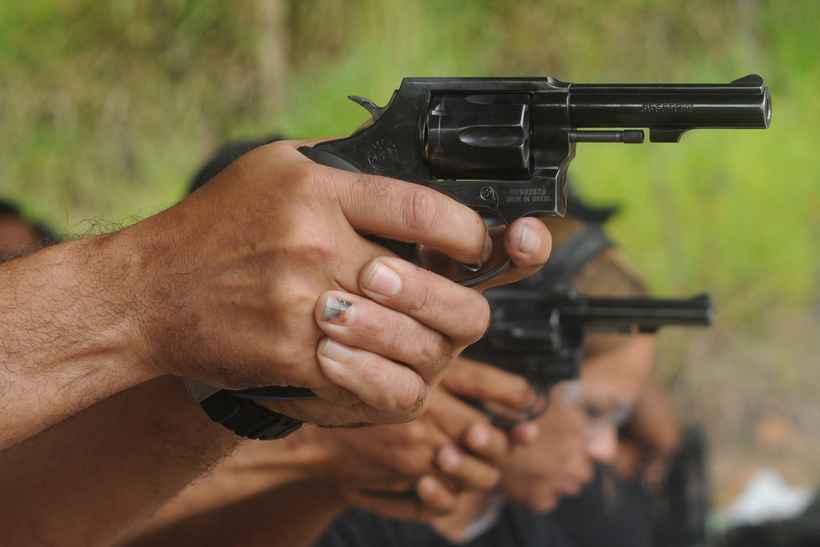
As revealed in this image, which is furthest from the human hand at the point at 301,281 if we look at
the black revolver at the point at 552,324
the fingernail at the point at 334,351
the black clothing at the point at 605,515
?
the black clothing at the point at 605,515

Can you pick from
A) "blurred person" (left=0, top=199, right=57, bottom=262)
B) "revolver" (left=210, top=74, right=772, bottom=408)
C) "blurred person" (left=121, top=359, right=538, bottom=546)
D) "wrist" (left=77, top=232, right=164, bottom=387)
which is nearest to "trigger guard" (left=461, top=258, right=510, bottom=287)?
"revolver" (left=210, top=74, right=772, bottom=408)

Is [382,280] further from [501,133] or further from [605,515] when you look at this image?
[605,515]

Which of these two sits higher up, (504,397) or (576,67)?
(576,67)

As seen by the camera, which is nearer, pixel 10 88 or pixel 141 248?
pixel 141 248

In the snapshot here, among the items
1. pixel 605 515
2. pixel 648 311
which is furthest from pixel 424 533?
pixel 605 515

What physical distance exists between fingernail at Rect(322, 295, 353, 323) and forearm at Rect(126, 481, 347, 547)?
2.61 feet

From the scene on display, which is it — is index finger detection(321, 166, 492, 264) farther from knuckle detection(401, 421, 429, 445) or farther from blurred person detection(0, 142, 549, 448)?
knuckle detection(401, 421, 429, 445)

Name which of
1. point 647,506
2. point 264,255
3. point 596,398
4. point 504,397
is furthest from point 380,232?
point 647,506

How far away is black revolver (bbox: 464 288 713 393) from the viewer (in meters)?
1.88

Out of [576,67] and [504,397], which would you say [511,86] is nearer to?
[504,397]

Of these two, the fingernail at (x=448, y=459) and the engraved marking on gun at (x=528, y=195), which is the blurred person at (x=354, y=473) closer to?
the fingernail at (x=448, y=459)

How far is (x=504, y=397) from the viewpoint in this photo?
1906 millimetres

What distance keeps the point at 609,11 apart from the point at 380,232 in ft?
8.89

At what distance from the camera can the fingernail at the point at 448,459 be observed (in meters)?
1.85
